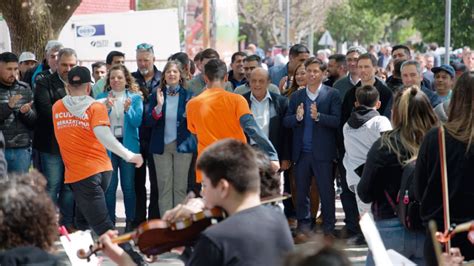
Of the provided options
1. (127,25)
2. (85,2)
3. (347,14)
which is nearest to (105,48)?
(127,25)

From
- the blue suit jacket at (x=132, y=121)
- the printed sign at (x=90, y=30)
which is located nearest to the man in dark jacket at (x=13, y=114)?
the blue suit jacket at (x=132, y=121)

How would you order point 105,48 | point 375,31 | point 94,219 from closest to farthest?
1. point 94,219
2. point 105,48
3. point 375,31

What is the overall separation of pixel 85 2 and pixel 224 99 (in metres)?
24.1

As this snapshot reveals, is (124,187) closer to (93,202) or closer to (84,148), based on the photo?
(84,148)

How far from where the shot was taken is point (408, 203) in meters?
5.84

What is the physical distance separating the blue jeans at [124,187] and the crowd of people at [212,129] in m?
0.01

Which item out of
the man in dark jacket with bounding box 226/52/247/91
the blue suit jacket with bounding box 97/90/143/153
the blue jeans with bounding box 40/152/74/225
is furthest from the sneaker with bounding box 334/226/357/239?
the blue jeans with bounding box 40/152/74/225

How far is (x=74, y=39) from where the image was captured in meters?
23.9

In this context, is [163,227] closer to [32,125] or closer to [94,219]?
[94,219]

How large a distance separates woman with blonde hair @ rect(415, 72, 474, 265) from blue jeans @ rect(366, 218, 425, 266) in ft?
2.06

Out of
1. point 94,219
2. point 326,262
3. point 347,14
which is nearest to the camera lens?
Answer: point 326,262

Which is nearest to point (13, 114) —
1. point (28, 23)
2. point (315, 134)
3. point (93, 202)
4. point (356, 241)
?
point (93, 202)

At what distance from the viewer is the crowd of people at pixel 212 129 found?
250 inches

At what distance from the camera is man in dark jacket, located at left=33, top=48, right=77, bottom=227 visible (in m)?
10.3
